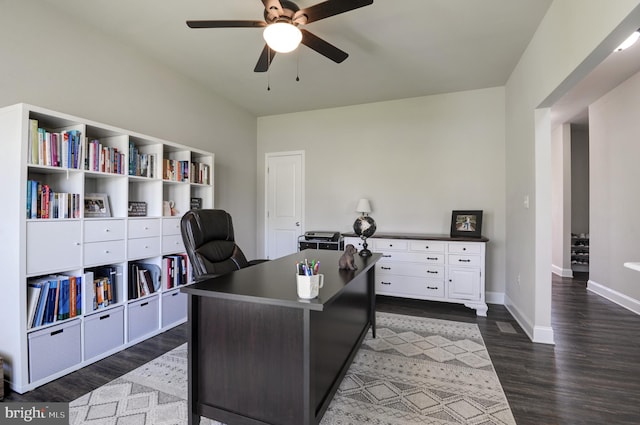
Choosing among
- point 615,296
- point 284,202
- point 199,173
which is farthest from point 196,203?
point 615,296

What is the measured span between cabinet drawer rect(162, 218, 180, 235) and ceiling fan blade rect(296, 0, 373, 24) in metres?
2.16

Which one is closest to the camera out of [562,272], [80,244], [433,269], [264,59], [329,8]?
[329,8]

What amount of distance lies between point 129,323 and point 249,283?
1.72 metres

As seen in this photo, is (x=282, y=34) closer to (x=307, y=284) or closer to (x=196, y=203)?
(x=307, y=284)

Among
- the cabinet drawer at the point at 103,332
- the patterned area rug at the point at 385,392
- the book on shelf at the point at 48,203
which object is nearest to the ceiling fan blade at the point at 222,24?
the book on shelf at the point at 48,203

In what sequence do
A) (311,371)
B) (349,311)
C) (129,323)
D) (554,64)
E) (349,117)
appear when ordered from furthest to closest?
(349,117)
(129,323)
(554,64)
(349,311)
(311,371)

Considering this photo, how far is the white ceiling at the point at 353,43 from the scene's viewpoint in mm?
2334

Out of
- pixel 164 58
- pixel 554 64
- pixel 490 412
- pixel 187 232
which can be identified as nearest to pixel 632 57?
pixel 554 64

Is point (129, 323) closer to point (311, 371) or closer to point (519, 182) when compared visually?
point (311, 371)

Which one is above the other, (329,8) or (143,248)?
(329,8)

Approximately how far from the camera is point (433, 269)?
3.56 metres

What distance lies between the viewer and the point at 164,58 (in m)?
3.13

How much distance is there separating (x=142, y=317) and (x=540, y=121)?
158 inches

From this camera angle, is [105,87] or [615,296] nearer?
[105,87]
